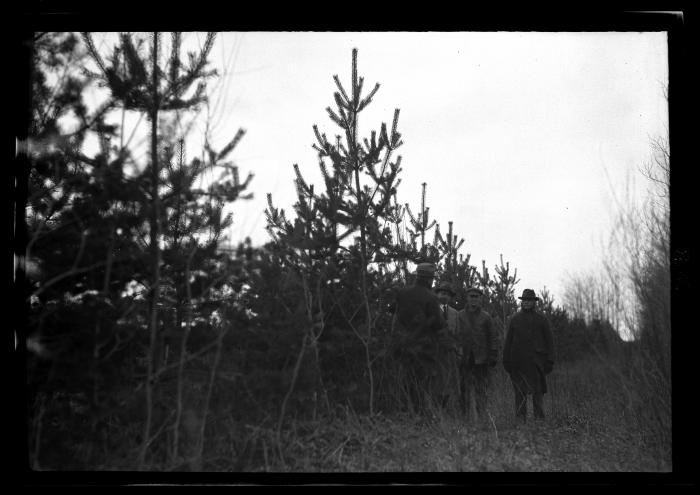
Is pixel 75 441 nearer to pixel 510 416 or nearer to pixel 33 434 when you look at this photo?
pixel 33 434

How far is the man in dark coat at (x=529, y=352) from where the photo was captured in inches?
327

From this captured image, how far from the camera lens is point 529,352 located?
27.4 feet

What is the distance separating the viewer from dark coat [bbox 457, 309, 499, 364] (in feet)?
27.7

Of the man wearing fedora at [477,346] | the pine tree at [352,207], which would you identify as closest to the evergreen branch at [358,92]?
the pine tree at [352,207]

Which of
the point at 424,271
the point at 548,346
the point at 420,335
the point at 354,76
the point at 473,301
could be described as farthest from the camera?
the point at 473,301

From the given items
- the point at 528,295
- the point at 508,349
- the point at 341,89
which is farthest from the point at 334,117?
the point at 508,349

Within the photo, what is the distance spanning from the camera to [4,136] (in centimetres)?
416

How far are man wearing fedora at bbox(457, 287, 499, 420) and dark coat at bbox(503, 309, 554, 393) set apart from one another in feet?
0.73

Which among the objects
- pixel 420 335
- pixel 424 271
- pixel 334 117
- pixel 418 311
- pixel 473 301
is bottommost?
pixel 420 335

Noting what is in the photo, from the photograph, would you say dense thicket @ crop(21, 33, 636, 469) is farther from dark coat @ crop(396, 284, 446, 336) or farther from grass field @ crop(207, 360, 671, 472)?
dark coat @ crop(396, 284, 446, 336)

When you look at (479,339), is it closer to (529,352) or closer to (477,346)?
(477,346)

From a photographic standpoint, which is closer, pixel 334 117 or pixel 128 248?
pixel 128 248

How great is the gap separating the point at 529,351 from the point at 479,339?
66cm

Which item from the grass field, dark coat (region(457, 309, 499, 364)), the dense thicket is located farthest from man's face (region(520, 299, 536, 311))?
the dense thicket
